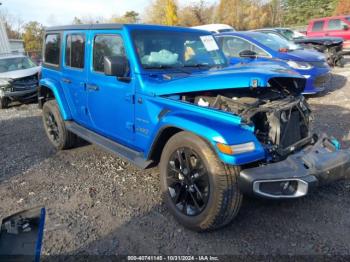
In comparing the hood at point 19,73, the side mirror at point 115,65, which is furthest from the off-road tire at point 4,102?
the side mirror at point 115,65

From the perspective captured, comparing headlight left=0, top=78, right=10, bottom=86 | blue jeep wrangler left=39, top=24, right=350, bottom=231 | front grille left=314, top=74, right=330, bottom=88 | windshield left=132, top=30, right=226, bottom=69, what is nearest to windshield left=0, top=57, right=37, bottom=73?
headlight left=0, top=78, right=10, bottom=86

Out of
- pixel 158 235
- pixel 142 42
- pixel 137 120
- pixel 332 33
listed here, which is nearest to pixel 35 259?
pixel 158 235

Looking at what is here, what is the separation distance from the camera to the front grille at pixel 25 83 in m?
9.88

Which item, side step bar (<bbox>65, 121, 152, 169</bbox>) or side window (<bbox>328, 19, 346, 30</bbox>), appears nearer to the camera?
side step bar (<bbox>65, 121, 152, 169</bbox>)

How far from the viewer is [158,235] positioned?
3098 millimetres

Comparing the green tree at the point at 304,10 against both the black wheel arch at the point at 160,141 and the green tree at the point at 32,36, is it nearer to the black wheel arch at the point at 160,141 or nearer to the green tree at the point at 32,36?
the green tree at the point at 32,36

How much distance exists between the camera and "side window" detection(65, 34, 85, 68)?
4.59 meters

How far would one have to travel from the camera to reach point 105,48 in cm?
415

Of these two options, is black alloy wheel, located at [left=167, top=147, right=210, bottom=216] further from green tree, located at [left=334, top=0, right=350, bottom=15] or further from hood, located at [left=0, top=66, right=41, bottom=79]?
green tree, located at [left=334, top=0, right=350, bottom=15]

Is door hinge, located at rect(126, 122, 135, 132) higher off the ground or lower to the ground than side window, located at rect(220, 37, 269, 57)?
lower

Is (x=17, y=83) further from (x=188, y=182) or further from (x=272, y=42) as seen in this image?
(x=188, y=182)

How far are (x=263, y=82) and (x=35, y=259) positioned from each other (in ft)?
7.26

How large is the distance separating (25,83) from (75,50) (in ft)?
20.2

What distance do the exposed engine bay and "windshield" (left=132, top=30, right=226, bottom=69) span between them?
705 mm
